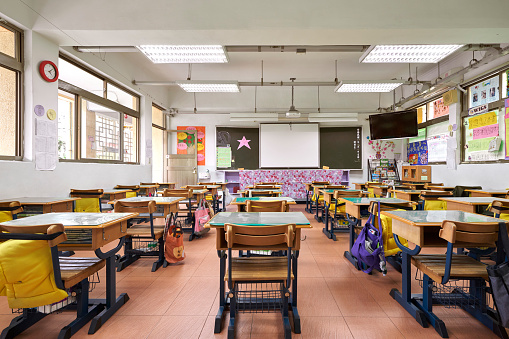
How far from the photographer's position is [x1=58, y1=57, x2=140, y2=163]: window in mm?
4652

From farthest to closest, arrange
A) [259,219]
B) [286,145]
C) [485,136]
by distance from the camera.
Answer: [286,145], [485,136], [259,219]

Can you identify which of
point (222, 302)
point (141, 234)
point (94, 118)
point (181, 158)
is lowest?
point (222, 302)

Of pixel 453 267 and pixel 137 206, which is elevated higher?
pixel 137 206

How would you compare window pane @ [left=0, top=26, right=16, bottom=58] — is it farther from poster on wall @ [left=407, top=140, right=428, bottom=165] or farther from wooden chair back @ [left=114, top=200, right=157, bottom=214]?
poster on wall @ [left=407, top=140, right=428, bottom=165]

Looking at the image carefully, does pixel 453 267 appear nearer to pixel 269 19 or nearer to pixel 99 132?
pixel 269 19

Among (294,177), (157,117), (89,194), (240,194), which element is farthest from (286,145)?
(89,194)

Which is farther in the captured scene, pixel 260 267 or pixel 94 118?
pixel 94 118

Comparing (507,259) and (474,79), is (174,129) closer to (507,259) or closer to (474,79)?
(474,79)

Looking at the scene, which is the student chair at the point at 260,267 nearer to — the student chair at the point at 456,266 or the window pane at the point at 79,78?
the student chair at the point at 456,266

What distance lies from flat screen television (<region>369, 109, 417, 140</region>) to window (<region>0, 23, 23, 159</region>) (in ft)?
25.7

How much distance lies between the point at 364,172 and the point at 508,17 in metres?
5.85

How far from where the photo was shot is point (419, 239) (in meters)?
1.86

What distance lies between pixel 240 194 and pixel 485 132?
486 centimetres

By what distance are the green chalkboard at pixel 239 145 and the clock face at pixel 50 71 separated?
5362mm
